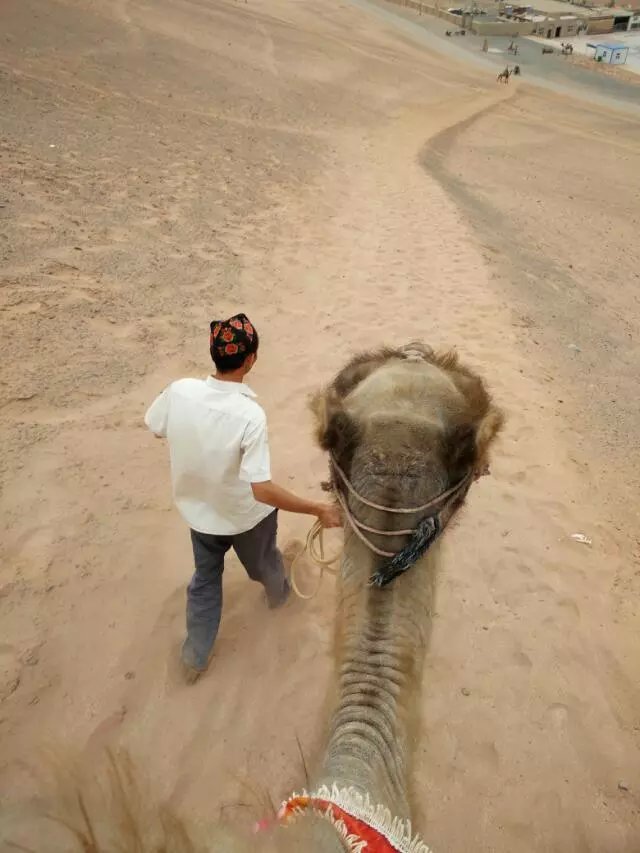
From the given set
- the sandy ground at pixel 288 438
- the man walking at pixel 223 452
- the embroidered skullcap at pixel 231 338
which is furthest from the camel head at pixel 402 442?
the sandy ground at pixel 288 438

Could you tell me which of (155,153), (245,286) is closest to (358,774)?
(245,286)

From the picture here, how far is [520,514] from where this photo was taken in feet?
15.3

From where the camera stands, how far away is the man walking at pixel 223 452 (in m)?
2.49

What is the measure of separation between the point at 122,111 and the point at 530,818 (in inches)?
556

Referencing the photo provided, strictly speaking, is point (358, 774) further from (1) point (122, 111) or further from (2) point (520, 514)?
(1) point (122, 111)

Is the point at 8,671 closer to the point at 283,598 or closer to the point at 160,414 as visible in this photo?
the point at 283,598

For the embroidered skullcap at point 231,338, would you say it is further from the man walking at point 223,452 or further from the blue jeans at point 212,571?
the blue jeans at point 212,571

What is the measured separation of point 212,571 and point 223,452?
0.89 m

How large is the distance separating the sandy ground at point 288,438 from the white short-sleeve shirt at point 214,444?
44.8 inches

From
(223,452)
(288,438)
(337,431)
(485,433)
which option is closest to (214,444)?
(223,452)

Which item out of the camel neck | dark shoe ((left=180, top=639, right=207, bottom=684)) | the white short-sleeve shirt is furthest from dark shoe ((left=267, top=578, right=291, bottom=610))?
the camel neck

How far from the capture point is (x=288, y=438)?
525 centimetres

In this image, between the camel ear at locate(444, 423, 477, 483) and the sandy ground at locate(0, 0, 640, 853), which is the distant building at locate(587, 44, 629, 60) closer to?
the sandy ground at locate(0, 0, 640, 853)

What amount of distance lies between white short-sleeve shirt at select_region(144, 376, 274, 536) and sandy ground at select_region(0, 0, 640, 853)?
114 centimetres
